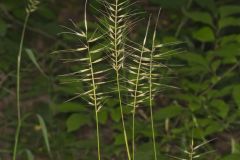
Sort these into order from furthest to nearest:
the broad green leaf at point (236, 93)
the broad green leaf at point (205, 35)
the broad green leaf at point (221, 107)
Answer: the broad green leaf at point (205, 35)
the broad green leaf at point (221, 107)
the broad green leaf at point (236, 93)

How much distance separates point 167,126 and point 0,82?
→ 0.86 meters

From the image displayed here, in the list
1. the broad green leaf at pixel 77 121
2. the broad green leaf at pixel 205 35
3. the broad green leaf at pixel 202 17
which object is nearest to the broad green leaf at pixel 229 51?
the broad green leaf at pixel 205 35

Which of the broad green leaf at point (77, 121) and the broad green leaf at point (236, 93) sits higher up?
the broad green leaf at point (236, 93)

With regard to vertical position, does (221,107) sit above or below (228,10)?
below

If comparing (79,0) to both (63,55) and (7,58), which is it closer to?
(63,55)

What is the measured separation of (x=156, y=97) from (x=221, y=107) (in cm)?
86

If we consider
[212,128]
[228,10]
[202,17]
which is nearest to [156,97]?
[202,17]

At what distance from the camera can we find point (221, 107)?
8.70ft

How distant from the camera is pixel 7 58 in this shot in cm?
321

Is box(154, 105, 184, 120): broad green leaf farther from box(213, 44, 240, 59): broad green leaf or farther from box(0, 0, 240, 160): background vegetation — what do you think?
box(213, 44, 240, 59): broad green leaf

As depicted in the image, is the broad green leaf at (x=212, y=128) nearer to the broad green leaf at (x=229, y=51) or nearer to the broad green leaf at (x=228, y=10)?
the broad green leaf at (x=229, y=51)

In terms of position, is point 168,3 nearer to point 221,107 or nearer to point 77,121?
point 221,107

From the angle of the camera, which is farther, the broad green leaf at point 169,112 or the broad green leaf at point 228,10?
the broad green leaf at point 228,10

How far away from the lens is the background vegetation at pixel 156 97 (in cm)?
272
